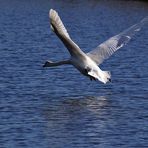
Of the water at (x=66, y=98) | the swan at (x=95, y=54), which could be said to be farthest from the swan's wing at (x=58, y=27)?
the water at (x=66, y=98)

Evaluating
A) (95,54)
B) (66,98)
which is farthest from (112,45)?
(66,98)

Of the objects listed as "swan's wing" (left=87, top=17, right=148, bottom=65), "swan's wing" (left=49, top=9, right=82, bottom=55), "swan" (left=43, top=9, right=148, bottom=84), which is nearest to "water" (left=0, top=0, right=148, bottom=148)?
"swan" (left=43, top=9, right=148, bottom=84)

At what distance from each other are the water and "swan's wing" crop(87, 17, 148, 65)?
85 centimetres

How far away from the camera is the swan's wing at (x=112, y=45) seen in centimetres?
1820

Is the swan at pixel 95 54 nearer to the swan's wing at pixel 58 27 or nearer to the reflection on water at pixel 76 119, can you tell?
the swan's wing at pixel 58 27

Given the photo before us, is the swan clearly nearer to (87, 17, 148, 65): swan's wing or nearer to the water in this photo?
(87, 17, 148, 65): swan's wing

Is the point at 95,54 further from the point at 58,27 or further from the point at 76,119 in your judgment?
the point at 58,27

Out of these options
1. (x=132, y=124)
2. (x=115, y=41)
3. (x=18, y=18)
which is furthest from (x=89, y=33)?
(x=132, y=124)

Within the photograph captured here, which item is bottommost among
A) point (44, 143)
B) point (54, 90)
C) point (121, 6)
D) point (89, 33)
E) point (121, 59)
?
point (44, 143)

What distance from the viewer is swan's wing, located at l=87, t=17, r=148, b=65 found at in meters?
18.2

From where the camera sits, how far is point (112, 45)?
61.0 ft

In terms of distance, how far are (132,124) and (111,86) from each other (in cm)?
421

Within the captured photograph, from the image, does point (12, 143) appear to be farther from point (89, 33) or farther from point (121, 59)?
point (89, 33)

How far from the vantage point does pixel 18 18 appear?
136 ft
